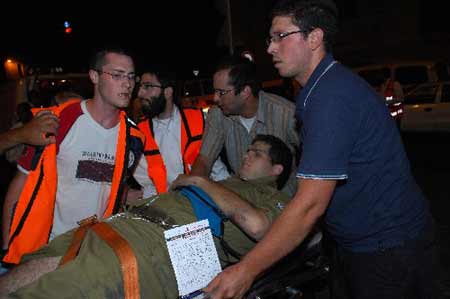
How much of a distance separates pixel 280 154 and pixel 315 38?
5.19 feet

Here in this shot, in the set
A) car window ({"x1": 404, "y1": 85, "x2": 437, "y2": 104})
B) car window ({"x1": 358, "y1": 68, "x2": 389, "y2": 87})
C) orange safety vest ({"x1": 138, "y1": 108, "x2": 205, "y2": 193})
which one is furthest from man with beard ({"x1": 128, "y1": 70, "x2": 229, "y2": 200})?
car window ({"x1": 358, "y1": 68, "x2": 389, "y2": 87})

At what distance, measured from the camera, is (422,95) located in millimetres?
12586

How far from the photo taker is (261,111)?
13.2 feet

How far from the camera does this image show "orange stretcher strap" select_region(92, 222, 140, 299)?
7.02ft

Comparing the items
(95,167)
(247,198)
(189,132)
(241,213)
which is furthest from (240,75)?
(241,213)

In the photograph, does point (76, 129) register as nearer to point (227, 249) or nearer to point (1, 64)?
point (227, 249)

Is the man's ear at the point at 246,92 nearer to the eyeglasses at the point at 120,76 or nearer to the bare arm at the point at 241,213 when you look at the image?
the eyeglasses at the point at 120,76

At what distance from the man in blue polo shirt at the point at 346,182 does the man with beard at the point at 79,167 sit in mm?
1345

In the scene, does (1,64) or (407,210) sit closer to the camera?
(407,210)

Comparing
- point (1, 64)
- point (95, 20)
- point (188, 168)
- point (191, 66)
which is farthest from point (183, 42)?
point (188, 168)

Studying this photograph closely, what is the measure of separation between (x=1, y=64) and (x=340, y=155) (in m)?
38.0

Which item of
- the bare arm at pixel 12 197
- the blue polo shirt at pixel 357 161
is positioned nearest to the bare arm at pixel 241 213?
the blue polo shirt at pixel 357 161

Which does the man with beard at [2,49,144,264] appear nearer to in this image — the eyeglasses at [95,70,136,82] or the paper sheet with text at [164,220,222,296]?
the eyeglasses at [95,70,136,82]

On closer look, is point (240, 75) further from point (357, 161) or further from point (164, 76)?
point (357, 161)
